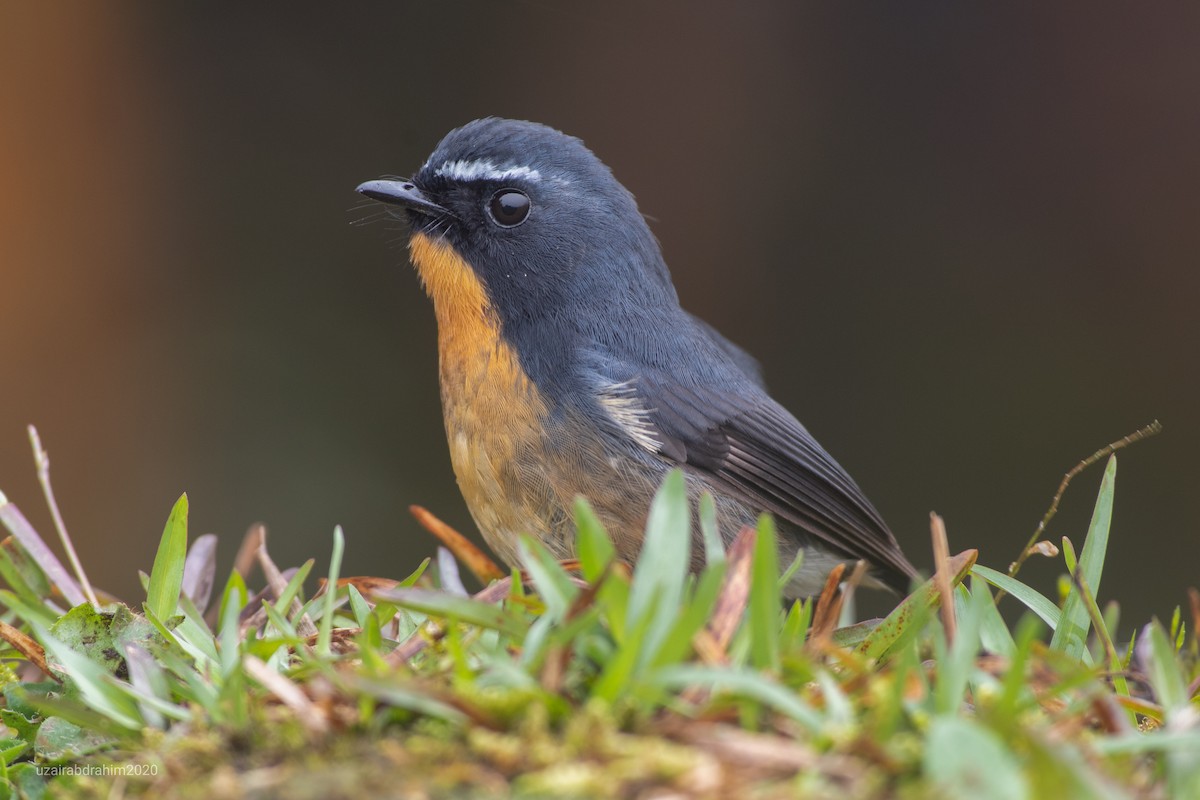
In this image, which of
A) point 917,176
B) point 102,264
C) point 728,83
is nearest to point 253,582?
point 102,264

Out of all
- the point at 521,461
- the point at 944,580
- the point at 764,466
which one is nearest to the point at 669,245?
the point at 764,466

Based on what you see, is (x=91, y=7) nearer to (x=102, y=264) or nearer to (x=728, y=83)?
(x=102, y=264)

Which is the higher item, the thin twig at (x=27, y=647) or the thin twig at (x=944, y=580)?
the thin twig at (x=944, y=580)

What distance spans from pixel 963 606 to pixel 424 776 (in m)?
1.22

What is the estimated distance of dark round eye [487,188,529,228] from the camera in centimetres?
409

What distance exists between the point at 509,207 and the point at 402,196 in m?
0.39

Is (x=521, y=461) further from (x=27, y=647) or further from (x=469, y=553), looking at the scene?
(x=27, y=647)

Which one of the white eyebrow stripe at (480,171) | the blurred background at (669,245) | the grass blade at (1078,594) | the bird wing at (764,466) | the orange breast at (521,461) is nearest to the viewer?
the grass blade at (1078,594)

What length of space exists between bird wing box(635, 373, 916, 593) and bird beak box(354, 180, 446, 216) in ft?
3.19

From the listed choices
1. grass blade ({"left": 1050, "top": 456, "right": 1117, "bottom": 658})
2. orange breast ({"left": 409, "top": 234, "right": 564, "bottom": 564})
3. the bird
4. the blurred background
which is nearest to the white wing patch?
the bird

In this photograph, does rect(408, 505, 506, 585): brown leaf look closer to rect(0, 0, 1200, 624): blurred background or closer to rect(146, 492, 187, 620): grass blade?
rect(146, 492, 187, 620): grass blade

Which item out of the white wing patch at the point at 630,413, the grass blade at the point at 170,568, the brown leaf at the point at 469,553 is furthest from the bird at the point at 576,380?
the grass blade at the point at 170,568

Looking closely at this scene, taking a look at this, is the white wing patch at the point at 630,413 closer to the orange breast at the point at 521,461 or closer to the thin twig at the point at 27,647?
the orange breast at the point at 521,461

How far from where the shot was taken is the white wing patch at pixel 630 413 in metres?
3.80
